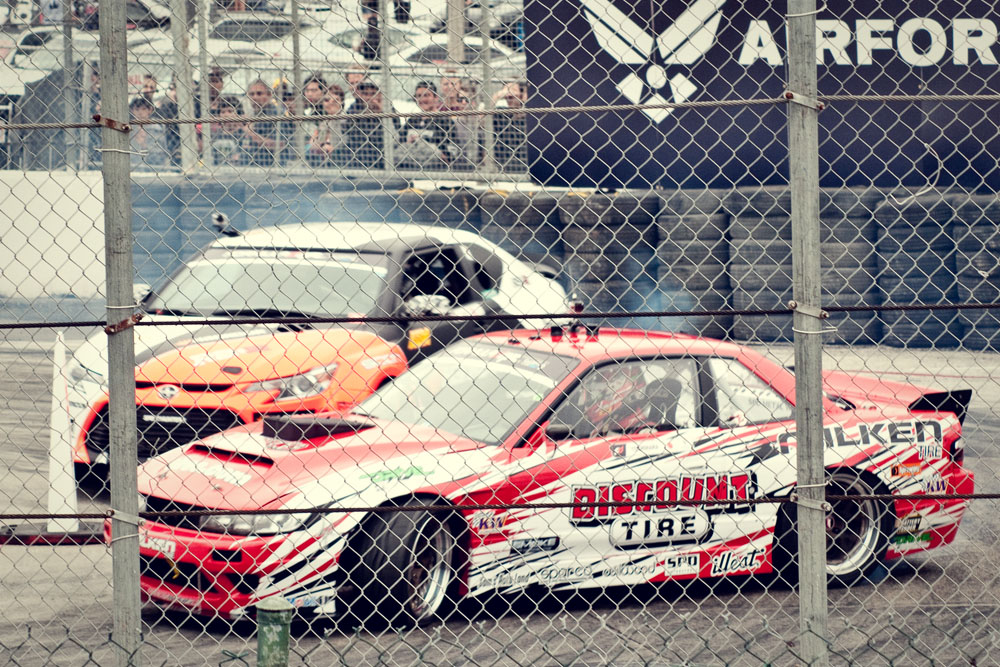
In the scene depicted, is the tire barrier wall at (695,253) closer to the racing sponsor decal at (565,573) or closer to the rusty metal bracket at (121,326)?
the racing sponsor decal at (565,573)

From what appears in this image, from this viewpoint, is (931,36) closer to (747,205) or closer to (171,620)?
(747,205)

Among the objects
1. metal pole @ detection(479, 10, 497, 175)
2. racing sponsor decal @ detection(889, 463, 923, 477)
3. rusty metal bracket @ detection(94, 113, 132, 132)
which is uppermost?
metal pole @ detection(479, 10, 497, 175)

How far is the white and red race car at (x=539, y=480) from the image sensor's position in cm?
475

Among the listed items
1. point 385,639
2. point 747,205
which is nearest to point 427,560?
point 385,639

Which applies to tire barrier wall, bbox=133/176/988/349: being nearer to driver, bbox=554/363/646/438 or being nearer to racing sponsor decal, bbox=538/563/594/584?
driver, bbox=554/363/646/438

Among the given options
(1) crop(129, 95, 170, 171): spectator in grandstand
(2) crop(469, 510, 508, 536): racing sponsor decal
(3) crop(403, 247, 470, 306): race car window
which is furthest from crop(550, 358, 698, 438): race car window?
(1) crop(129, 95, 170, 171): spectator in grandstand

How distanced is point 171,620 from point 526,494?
1.54m

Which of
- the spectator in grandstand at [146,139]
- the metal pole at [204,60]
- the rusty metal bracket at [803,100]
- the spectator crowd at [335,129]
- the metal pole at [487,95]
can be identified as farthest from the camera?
the spectator crowd at [335,129]

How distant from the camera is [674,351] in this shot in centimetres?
559

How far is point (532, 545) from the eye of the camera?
4980mm

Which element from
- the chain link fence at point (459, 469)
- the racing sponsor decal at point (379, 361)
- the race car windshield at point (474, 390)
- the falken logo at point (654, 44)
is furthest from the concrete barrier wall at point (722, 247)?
the race car windshield at point (474, 390)

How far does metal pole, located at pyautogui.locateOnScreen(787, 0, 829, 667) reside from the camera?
A: 9.50 feet

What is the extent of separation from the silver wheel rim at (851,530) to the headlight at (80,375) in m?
4.03

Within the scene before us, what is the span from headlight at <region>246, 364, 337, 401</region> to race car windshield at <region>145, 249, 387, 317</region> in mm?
544
